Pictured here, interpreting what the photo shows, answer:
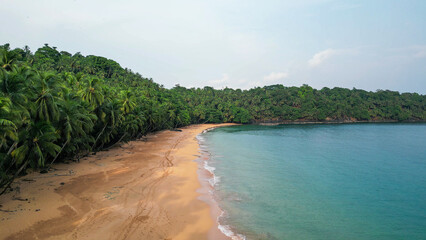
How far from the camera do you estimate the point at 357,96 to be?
154125 mm

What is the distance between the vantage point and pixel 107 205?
55.1 ft

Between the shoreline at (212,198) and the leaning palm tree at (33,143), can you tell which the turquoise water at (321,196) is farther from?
the leaning palm tree at (33,143)

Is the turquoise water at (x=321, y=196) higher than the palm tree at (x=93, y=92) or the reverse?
the reverse

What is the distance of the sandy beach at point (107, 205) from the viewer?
529 inches

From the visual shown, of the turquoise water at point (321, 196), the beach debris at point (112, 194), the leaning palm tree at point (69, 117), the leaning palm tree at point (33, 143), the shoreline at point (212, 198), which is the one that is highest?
the leaning palm tree at point (69, 117)

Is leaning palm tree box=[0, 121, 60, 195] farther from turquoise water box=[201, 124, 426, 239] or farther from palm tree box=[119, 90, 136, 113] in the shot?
palm tree box=[119, 90, 136, 113]

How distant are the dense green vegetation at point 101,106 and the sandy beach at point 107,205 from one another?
2.19 m

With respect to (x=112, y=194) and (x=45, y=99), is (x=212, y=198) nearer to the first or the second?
(x=112, y=194)

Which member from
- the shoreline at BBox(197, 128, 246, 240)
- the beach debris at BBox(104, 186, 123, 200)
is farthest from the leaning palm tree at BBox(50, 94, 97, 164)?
the shoreline at BBox(197, 128, 246, 240)

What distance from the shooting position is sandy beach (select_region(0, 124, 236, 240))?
13430 millimetres

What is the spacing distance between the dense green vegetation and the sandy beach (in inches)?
86.2

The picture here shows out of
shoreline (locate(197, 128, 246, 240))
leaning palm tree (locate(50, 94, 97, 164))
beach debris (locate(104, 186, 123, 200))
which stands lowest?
shoreline (locate(197, 128, 246, 240))

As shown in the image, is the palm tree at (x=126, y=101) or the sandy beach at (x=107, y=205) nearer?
the sandy beach at (x=107, y=205)

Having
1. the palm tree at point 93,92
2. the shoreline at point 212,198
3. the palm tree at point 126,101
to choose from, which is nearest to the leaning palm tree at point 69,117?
the palm tree at point 93,92
